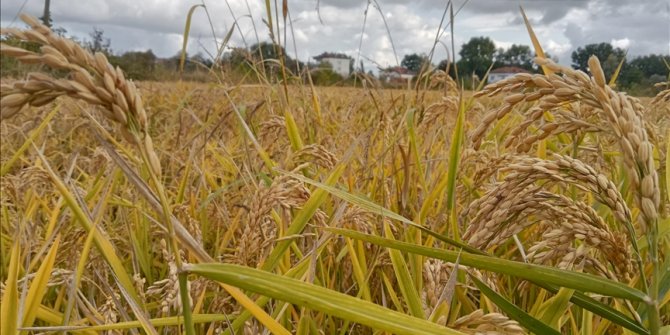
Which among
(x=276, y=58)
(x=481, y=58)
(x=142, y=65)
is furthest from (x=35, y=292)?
(x=142, y=65)

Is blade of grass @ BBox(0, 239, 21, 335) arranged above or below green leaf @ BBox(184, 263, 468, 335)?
below

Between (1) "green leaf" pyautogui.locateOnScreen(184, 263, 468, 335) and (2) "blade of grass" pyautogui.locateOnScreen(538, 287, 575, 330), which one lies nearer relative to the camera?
(1) "green leaf" pyautogui.locateOnScreen(184, 263, 468, 335)

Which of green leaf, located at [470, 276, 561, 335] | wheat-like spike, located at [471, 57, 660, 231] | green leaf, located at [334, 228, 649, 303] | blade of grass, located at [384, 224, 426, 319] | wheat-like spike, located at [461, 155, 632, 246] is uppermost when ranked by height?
wheat-like spike, located at [471, 57, 660, 231]

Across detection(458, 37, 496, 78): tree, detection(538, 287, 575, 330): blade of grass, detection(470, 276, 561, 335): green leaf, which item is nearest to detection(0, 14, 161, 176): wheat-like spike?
detection(470, 276, 561, 335): green leaf

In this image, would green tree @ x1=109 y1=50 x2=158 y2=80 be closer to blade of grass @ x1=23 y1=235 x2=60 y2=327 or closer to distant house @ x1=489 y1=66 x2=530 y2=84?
distant house @ x1=489 y1=66 x2=530 y2=84

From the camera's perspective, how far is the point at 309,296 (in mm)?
554

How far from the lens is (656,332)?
2.10 ft

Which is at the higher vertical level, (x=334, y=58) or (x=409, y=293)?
(x=334, y=58)

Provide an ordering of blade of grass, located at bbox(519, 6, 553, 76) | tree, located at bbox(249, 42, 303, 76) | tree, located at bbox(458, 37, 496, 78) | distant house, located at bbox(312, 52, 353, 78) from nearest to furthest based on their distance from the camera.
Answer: blade of grass, located at bbox(519, 6, 553, 76) → tree, located at bbox(249, 42, 303, 76) → tree, located at bbox(458, 37, 496, 78) → distant house, located at bbox(312, 52, 353, 78)

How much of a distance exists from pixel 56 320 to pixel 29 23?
0.75 meters

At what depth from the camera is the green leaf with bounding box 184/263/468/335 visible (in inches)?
21.3

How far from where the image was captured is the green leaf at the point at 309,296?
0.54m

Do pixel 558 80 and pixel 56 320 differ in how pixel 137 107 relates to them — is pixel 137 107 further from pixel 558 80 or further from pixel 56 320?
pixel 56 320

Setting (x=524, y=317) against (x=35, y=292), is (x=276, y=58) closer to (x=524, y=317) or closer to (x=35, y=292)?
(x=35, y=292)
